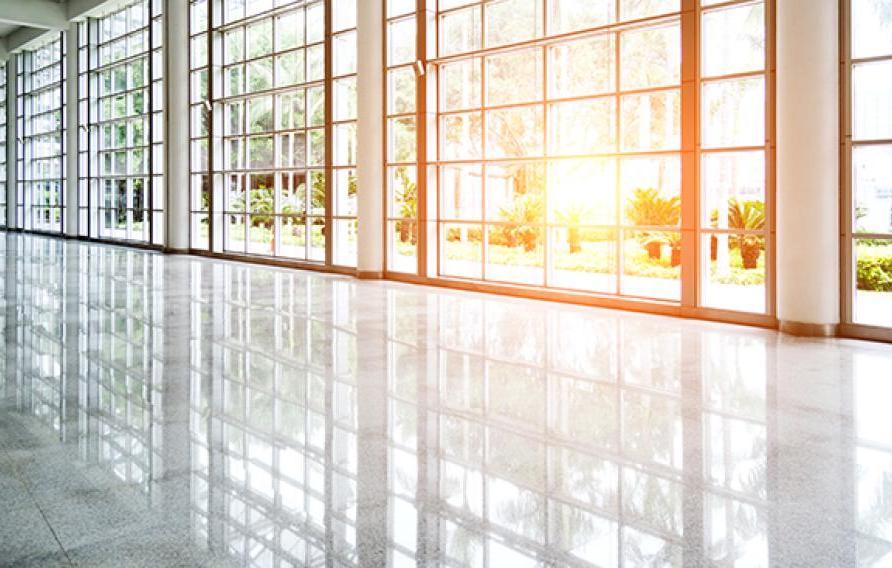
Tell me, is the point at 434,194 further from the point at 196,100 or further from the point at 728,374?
the point at 196,100

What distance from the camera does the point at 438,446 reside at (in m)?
6.35

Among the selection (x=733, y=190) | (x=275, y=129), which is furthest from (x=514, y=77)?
(x=275, y=129)

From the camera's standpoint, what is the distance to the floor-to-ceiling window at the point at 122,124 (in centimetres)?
3162

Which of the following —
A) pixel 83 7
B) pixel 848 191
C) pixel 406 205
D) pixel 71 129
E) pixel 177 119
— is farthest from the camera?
pixel 71 129

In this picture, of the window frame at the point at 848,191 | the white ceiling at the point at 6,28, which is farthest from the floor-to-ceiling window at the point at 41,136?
the window frame at the point at 848,191

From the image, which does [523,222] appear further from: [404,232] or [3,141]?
[3,141]

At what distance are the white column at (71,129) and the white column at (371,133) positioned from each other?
21.8 meters

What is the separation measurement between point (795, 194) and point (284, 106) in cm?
1654

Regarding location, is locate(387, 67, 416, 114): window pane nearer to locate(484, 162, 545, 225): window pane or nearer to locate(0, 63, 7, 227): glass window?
locate(484, 162, 545, 225): window pane

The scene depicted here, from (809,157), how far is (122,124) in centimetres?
2912

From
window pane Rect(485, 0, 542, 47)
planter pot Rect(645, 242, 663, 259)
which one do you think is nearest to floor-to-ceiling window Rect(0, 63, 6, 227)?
window pane Rect(485, 0, 542, 47)

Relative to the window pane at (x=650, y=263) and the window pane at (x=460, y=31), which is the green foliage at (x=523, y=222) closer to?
the window pane at (x=650, y=263)

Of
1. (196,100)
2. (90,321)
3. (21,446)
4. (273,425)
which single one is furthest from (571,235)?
(196,100)

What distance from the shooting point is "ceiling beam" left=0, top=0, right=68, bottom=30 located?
3556 centimetres
